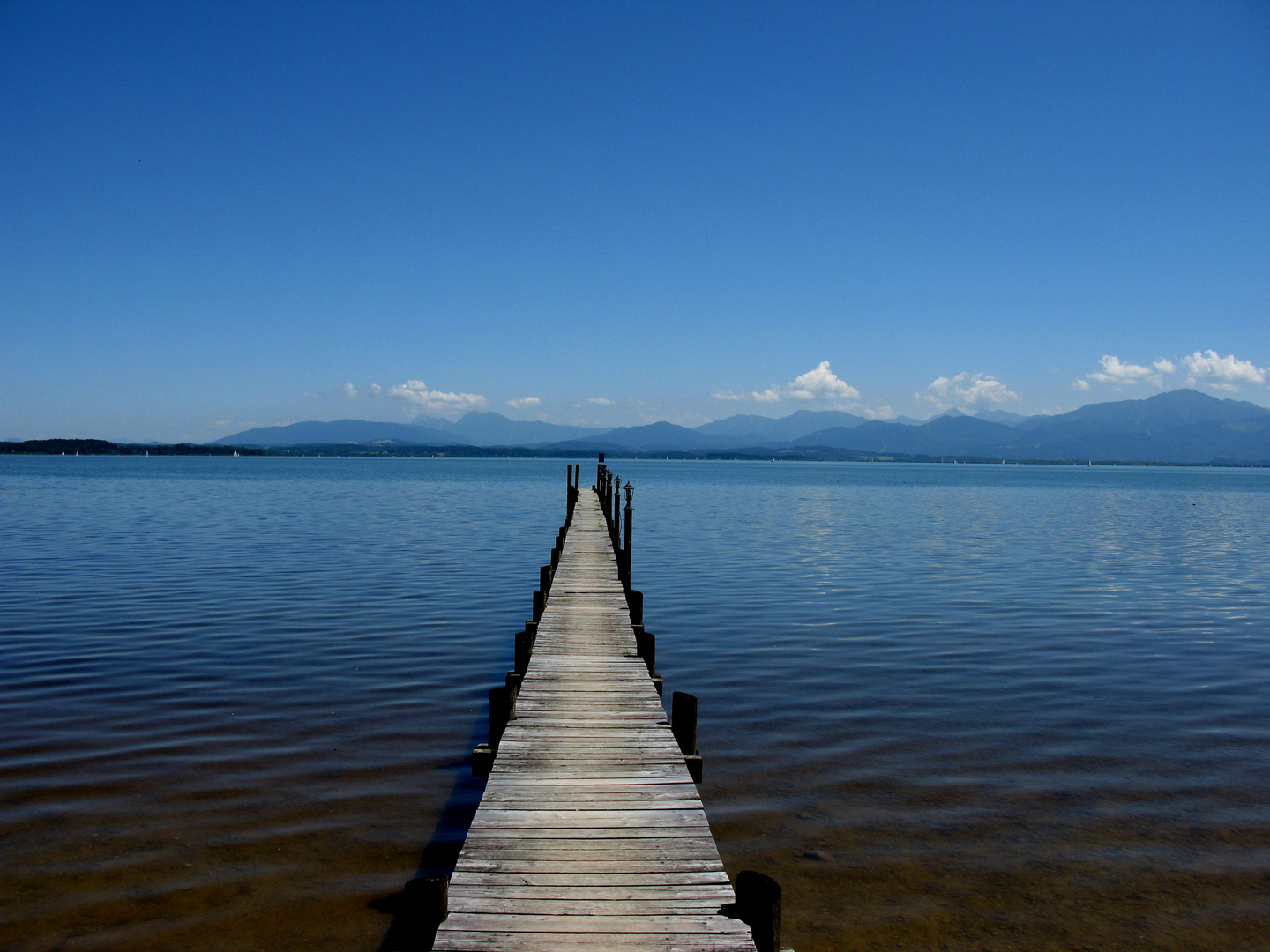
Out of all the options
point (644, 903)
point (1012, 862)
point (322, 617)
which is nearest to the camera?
point (644, 903)

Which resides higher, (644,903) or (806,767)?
(644,903)

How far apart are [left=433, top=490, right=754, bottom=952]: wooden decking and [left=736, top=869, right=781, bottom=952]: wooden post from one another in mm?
428

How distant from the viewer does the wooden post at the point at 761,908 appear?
14.2 ft

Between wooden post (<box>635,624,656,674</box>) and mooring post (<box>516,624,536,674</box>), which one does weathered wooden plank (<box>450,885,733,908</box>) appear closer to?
mooring post (<box>516,624,536,674</box>)

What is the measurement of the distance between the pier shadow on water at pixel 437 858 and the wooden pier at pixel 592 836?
0.15m

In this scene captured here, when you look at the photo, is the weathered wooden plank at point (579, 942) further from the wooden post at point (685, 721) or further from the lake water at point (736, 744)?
the wooden post at point (685, 721)

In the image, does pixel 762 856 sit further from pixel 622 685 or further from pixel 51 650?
pixel 51 650

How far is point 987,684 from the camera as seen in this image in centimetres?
1338

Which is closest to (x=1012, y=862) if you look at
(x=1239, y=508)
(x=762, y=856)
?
(x=762, y=856)

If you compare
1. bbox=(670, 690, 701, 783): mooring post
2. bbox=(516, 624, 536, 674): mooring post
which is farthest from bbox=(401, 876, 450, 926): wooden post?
bbox=(516, 624, 536, 674): mooring post

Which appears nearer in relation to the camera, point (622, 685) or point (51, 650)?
point (622, 685)

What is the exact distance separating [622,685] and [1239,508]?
→ 67.6 metres

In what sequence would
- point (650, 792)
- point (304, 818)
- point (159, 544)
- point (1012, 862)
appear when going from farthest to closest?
point (159, 544)
point (304, 818)
point (1012, 862)
point (650, 792)

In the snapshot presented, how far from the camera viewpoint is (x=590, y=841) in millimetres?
6066
